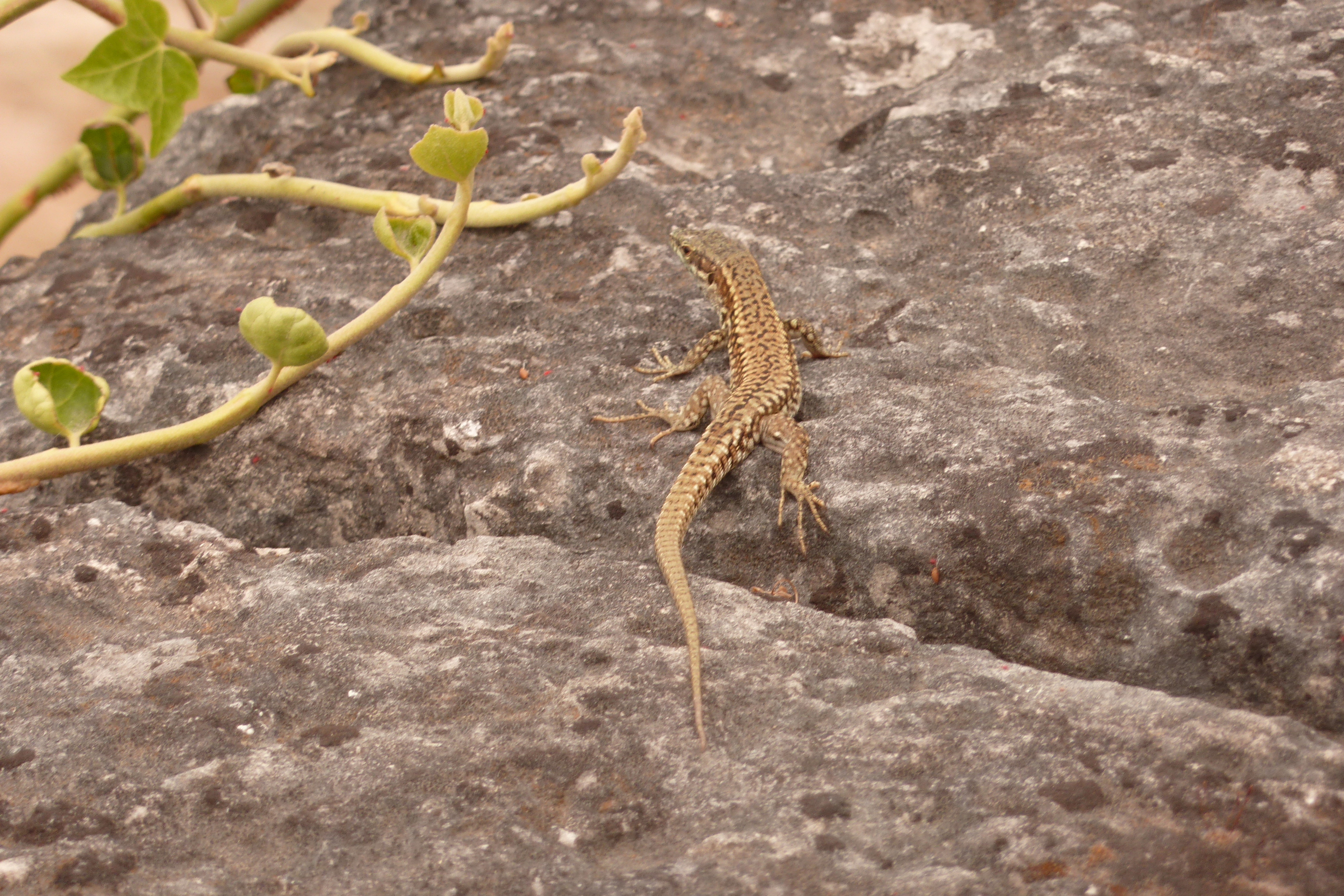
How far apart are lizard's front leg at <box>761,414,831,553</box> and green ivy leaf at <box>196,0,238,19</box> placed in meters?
2.88

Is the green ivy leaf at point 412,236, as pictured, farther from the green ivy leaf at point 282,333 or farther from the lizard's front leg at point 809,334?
the lizard's front leg at point 809,334

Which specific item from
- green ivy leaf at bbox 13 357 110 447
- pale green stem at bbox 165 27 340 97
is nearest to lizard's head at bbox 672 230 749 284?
pale green stem at bbox 165 27 340 97

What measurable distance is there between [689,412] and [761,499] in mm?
452

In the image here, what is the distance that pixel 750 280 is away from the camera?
3939mm

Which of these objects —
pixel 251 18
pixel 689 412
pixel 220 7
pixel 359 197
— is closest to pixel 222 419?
pixel 359 197

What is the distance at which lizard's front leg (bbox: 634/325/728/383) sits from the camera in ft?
12.2

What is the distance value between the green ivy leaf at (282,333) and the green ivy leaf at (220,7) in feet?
6.37

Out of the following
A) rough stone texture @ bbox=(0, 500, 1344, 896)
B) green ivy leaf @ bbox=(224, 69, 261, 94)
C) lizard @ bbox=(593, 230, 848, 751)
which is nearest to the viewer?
rough stone texture @ bbox=(0, 500, 1344, 896)

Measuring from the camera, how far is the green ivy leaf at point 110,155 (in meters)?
4.60

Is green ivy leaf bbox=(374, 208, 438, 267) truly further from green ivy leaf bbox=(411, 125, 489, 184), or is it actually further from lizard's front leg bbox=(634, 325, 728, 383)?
lizard's front leg bbox=(634, 325, 728, 383)

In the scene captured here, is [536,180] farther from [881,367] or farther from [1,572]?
[1,572]

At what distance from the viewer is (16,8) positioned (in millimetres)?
4004

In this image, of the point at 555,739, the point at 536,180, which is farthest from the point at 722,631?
the point at 536,180

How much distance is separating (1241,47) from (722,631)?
11.6ft
